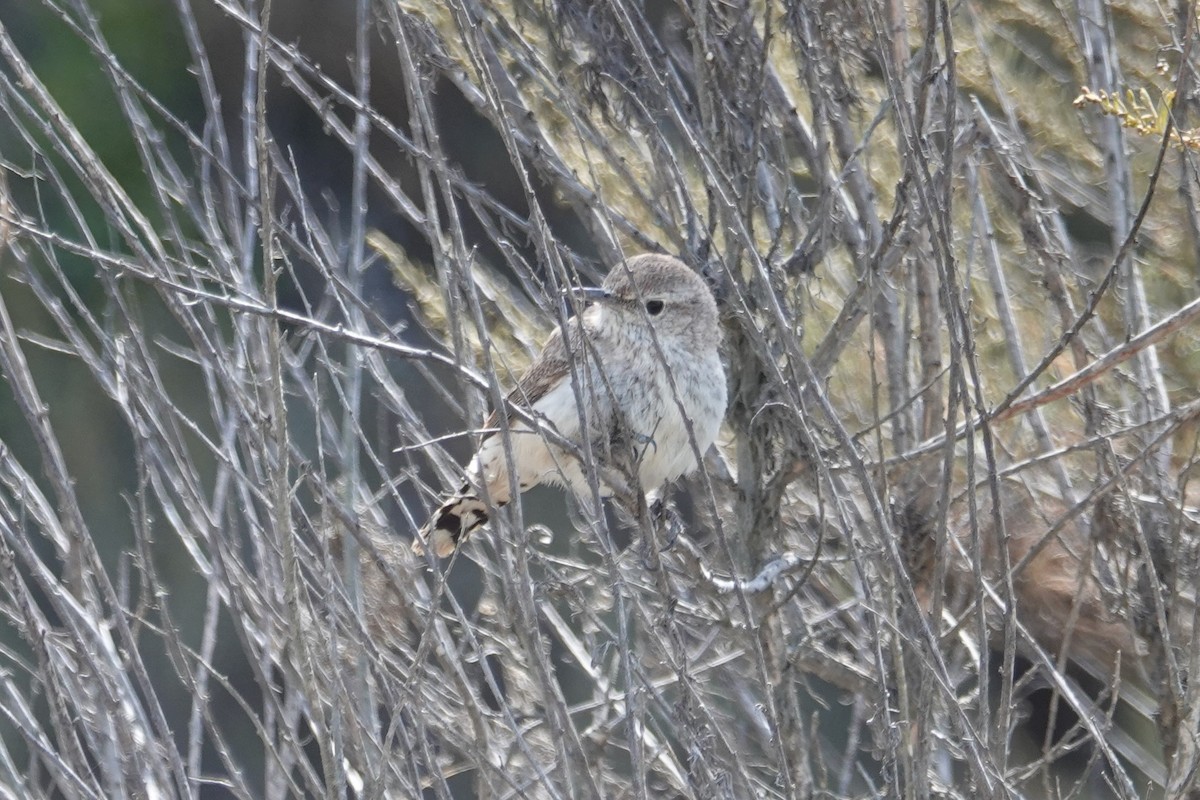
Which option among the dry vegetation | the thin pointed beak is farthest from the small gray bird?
the dry vegetation

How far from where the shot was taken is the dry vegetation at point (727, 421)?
110 inches

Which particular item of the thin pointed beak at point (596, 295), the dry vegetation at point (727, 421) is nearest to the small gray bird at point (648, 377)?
the thin pointed beak at point (596, 295)

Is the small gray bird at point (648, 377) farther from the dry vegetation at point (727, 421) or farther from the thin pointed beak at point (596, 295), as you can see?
the dry vegetation at point (727, 421)

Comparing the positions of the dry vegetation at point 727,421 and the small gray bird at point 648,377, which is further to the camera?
the small gray bird at point 648,377

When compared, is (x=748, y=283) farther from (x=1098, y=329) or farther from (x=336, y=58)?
(x=336, y=58)

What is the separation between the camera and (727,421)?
191 inches

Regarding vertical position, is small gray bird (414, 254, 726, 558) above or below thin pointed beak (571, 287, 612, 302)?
below

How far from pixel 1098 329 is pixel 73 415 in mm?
8757

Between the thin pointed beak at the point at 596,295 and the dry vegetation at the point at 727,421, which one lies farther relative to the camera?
the thin pointed beak at the point at 596,295

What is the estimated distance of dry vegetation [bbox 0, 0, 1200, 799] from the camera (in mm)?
2785

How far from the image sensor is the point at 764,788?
3922 mm

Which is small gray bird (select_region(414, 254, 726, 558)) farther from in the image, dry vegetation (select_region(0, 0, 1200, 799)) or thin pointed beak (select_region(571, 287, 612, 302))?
dry vegetation (select_region(0, 0, 1200, 799))

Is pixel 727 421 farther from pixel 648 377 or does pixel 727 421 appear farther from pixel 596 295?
pixel 596 295

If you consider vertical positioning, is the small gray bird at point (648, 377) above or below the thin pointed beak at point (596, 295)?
below
